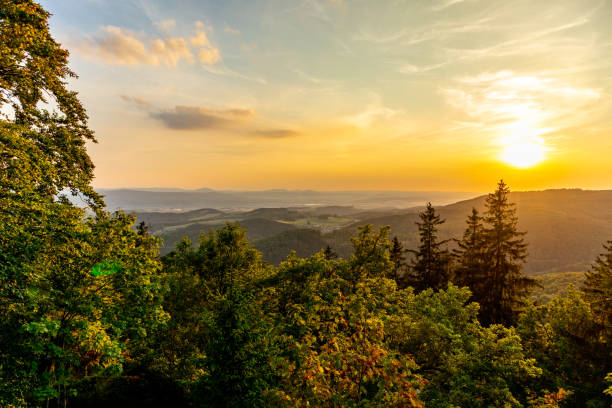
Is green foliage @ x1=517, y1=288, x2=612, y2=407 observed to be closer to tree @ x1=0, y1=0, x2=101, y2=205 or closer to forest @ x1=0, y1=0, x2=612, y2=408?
forest @ x1=0, y1=0, x2=612, y2=408

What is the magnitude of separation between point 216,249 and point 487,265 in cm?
2907

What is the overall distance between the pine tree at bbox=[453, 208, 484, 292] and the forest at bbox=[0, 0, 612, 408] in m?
14.9

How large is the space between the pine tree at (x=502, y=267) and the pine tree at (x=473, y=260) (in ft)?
2.22

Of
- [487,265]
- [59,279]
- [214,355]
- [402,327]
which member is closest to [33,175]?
[59,279]

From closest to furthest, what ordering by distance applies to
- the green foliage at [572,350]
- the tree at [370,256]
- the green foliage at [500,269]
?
the green foliage at [572,350] < the tree at [370,256] < the green foliage at [500,269]

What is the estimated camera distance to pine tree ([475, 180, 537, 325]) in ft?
92.0

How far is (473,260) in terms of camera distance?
32344 mm

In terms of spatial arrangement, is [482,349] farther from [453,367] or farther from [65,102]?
[65,102]

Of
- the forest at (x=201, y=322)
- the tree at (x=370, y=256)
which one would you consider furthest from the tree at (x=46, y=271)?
the tree at (x=370, y=256)

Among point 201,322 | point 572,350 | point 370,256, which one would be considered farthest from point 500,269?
point 201,322

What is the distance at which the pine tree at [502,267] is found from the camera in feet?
92.0

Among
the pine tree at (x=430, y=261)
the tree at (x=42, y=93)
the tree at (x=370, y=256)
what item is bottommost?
the pine tree at (x=430, y=261)

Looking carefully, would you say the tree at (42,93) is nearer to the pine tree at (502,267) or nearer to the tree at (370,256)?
the tree at (370,256)

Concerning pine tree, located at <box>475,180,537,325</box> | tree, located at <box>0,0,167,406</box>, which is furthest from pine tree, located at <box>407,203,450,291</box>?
tree, located at <box>0,0,167,406</box>
